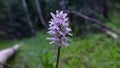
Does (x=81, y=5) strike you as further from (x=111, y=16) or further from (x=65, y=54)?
(x=65, y=54)

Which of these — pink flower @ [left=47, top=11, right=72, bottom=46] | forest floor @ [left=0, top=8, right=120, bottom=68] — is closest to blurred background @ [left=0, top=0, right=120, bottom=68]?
forest floor @ [left=0, top=8, right=120, bottom=68]

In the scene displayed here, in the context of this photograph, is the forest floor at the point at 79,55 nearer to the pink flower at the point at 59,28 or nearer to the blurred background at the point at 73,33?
the blurred background at the point at 73,33

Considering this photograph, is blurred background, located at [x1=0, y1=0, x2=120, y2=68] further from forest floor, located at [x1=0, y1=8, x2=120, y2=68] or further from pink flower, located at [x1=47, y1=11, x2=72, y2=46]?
pink flower, located at [x1=47, y1=11, x2=72, y2=46]

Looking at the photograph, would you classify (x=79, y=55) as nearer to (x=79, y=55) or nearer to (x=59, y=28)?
(x=79, y=55)

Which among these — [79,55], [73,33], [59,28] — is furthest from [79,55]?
[59,28]

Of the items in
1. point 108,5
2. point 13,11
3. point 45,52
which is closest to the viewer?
point 45,52

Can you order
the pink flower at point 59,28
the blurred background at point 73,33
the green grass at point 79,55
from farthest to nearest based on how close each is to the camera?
1. the blurred background at point 73,33
2. the green grass at point 79,55
3. the pink flower at point 59,28

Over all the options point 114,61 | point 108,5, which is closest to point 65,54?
point 114,61

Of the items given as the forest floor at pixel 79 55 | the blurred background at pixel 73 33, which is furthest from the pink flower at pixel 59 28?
the forest floor at pixel 79 55
